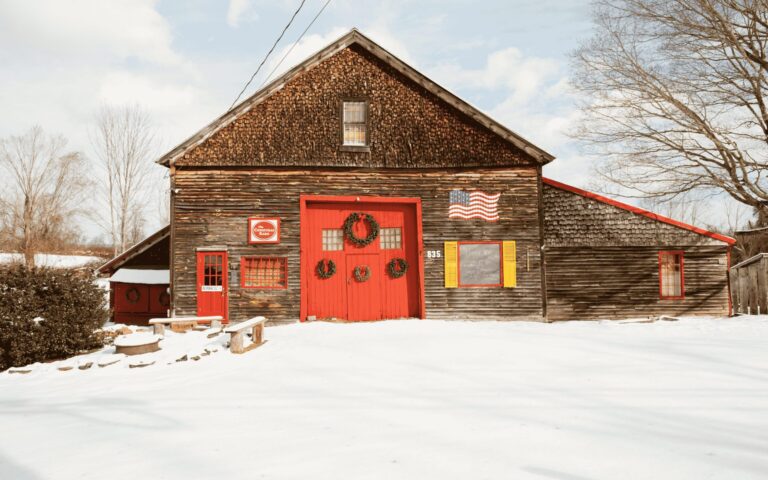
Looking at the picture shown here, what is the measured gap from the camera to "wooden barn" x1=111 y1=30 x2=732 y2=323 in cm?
1345

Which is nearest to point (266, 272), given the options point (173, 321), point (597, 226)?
point (173, 321)

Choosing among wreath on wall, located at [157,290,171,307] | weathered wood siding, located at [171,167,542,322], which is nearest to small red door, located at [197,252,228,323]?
weathered wood siding, located at [171,167,542,322]

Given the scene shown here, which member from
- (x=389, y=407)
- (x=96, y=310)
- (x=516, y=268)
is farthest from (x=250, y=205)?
(x=389, y=407)

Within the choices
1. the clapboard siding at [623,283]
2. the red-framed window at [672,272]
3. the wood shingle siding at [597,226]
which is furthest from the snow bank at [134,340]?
the red-framed window at [672,272]

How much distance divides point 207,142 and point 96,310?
561cm

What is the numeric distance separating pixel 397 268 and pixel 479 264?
240 centimetres

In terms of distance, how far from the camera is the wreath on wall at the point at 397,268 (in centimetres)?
1384

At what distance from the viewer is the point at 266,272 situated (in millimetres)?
13609

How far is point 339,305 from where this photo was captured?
45.2ft

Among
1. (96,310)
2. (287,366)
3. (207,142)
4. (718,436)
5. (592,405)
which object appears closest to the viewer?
(718,436)

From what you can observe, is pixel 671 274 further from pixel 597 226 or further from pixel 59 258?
pixel 59 258

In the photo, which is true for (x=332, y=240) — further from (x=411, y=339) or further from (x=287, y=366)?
(x=287, y=366)

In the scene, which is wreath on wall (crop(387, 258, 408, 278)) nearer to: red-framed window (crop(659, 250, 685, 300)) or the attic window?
the attic window

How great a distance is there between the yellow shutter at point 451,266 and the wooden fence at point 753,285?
834 cm
